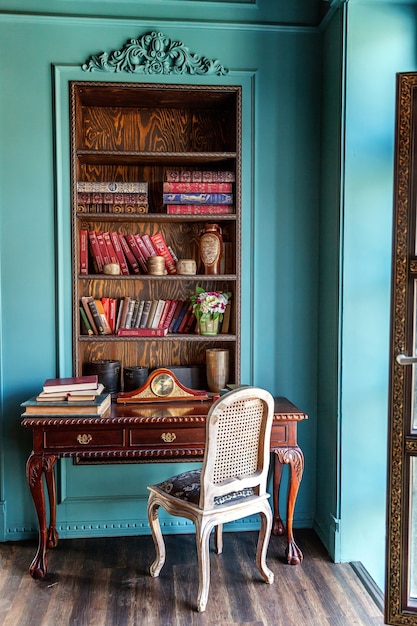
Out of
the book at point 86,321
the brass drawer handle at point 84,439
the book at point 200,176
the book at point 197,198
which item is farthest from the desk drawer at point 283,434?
the book at point 200,176

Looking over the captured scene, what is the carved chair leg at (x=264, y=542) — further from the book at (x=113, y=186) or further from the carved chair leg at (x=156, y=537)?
Result: the book at (x=113, y=186)

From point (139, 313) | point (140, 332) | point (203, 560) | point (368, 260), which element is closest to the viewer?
point (203, 560)

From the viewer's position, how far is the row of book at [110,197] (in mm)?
3070

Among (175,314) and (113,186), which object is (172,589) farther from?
(113,186)

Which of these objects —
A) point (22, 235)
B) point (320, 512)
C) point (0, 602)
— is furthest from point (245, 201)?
point (0, 602)

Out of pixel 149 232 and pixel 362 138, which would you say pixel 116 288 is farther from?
pixel 362 138

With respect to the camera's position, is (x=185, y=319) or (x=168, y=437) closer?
Result: (x=168, y=437)

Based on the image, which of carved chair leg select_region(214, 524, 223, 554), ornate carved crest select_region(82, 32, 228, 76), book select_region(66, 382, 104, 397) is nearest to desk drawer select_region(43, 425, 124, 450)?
book select_region(66, 382, 104, 397)

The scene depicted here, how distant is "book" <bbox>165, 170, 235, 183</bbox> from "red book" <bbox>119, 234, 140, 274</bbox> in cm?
42

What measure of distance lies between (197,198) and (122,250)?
1.68ft

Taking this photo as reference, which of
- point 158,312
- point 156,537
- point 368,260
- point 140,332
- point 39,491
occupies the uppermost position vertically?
point 368,260

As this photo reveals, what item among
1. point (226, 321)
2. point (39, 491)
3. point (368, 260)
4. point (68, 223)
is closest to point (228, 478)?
point (39, 491)

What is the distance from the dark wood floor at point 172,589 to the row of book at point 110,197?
1823 millimetres

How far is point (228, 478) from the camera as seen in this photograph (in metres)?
2.44
